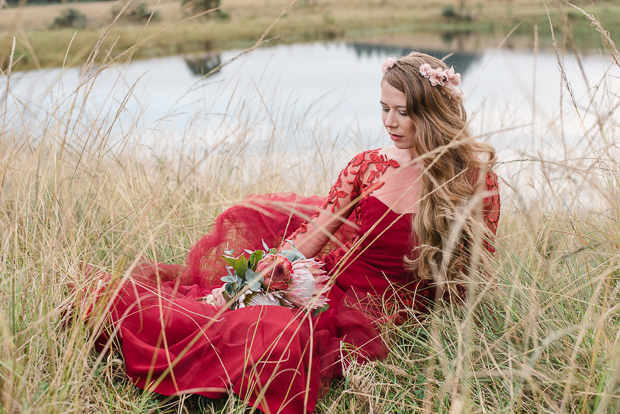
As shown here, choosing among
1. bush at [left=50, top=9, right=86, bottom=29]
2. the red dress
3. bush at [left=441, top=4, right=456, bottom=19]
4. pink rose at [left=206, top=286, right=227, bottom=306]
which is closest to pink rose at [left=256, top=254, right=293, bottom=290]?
the red dress

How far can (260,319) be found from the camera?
5.87 feet

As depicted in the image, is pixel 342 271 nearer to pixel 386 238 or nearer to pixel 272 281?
pixel 272 281

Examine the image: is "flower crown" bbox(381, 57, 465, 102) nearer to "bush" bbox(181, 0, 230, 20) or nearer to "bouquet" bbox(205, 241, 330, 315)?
"bush" bbox(181, 0, 230, 20)

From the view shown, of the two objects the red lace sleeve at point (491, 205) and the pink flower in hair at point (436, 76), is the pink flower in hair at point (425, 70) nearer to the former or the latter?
the pink flower in hair at point (436, 76)

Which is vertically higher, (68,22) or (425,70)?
(68,22)

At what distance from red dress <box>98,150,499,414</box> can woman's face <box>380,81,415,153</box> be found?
0.56 ft

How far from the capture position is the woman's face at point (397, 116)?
2080 millimetres

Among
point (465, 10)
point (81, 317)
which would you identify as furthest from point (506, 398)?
point (465, 10)

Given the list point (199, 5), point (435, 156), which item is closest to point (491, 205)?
point (435, 156)

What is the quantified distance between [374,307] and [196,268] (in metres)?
0.92

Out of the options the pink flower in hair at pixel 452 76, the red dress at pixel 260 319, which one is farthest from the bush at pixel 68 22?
the pink flower in hair at pixel 452 76

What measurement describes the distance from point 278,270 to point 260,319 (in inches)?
8.3

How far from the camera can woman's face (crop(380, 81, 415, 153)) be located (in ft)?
6.82

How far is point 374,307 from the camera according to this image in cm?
219
